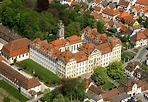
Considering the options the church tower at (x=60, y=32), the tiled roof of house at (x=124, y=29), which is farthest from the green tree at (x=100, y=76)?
the tiled roof of house at (x=124, y=29)

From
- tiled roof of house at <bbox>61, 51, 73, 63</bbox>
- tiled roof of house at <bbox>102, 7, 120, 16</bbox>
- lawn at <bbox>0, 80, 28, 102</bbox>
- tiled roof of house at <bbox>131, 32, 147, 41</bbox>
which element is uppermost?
tiled roof of house at <bbox>61, 51, 73, 63</bbox>

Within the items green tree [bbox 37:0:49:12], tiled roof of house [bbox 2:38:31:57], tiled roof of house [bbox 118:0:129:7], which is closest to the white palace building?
tiled roof of house [bbox 2:38:31:57]

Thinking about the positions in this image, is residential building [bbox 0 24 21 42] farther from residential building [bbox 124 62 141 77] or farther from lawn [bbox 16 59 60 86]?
residential building [bbox 124 62 141 77]

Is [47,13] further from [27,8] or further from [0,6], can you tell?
[0,6]

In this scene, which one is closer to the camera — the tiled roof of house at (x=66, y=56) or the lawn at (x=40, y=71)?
the tiled roof of house at (x=66, y=56)

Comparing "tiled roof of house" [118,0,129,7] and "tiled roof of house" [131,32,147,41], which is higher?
"tiled roof of house" [118,0,129,7]

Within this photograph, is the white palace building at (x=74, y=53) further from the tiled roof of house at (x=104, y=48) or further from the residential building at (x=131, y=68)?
the residential building at (x=131, y=68)

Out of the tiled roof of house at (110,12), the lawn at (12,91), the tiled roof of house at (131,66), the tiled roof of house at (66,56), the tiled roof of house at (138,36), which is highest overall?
the tiled roof of house at (66,56)
